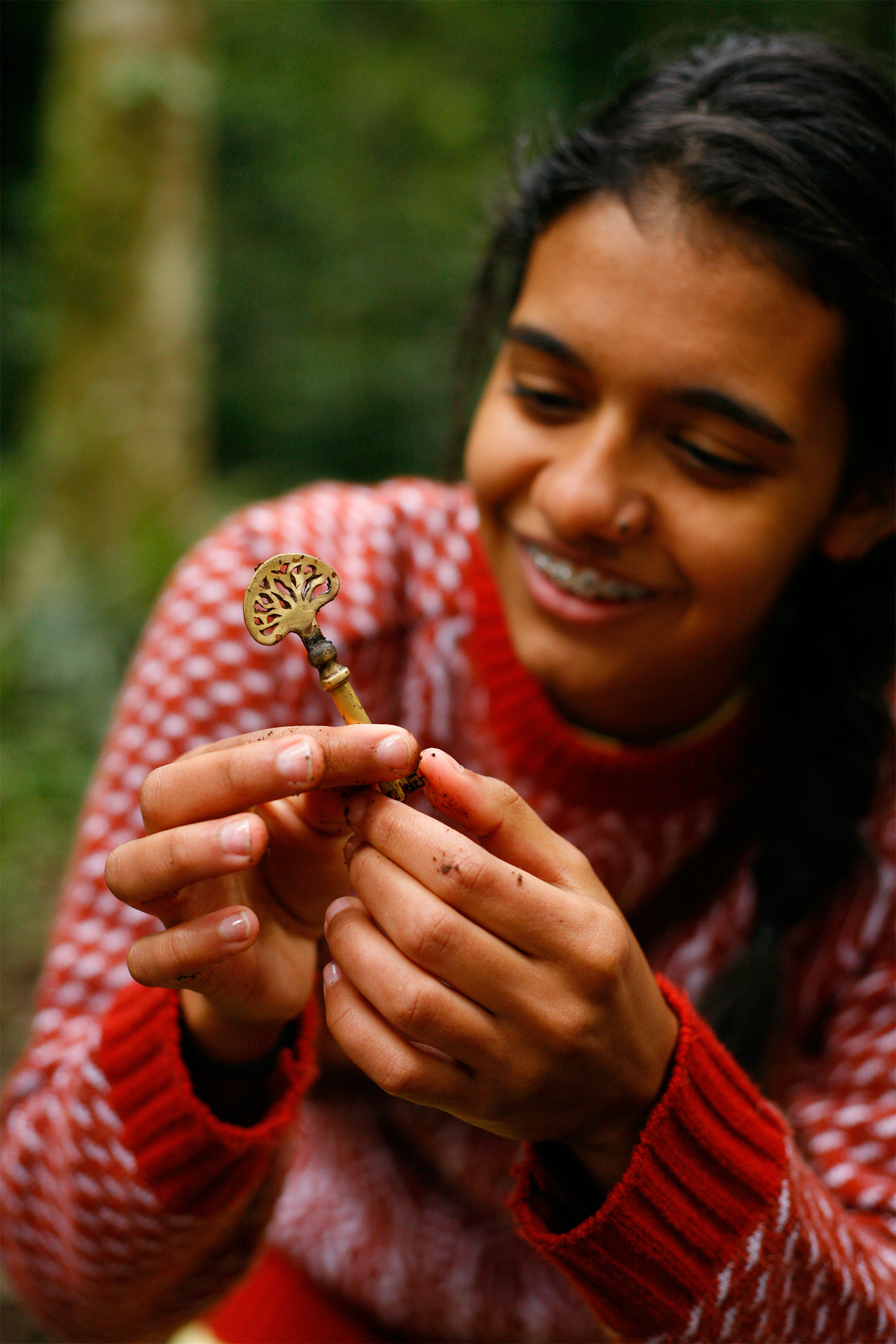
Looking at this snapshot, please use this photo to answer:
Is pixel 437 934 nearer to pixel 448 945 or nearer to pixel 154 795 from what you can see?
pixel 448 945

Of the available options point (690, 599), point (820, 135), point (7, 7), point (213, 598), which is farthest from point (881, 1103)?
point (7, 7)

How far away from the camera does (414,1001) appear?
941 millimetres

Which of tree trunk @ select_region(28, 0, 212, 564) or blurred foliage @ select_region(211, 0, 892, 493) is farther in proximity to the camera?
blurred foliage @ select_region(211, 0, 892, 493)

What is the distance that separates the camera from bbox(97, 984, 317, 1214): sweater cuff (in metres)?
1.22

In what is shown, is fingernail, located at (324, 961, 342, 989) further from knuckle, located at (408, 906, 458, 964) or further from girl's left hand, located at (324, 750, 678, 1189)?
knuckle, located at (408, 906, 458, 964)

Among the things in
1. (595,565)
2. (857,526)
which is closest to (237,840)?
(595,565)

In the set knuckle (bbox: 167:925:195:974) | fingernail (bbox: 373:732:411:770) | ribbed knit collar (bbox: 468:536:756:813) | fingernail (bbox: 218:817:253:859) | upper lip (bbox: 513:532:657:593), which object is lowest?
ribbed knit collar (bbox: 468:536:756:813)

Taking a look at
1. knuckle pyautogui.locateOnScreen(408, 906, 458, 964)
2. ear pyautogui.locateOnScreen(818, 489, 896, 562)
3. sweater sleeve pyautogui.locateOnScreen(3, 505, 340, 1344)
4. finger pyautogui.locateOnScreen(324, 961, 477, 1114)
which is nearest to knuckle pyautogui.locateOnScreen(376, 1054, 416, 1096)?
finger pyautogui.locateOnScreen(324, 961, 477, 1114)

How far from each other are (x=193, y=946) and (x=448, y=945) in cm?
24

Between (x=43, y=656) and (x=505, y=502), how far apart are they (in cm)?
376

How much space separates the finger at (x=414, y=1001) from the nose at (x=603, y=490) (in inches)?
26.0

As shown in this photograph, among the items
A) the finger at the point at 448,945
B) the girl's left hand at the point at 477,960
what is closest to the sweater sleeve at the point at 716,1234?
the girl's left hand at the point at 477,960

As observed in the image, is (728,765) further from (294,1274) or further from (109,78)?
(109,78)

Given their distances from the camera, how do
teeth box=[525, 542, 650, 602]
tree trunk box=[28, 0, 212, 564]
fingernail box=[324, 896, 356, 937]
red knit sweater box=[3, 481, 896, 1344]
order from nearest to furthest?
fingernail box=[324, 896, 356, 937], red knit sweater box=[3, 481, 896, 1344], teeth box=[525, 542, 650, 602], tree trunk box=[28, 0, 212, 564]
